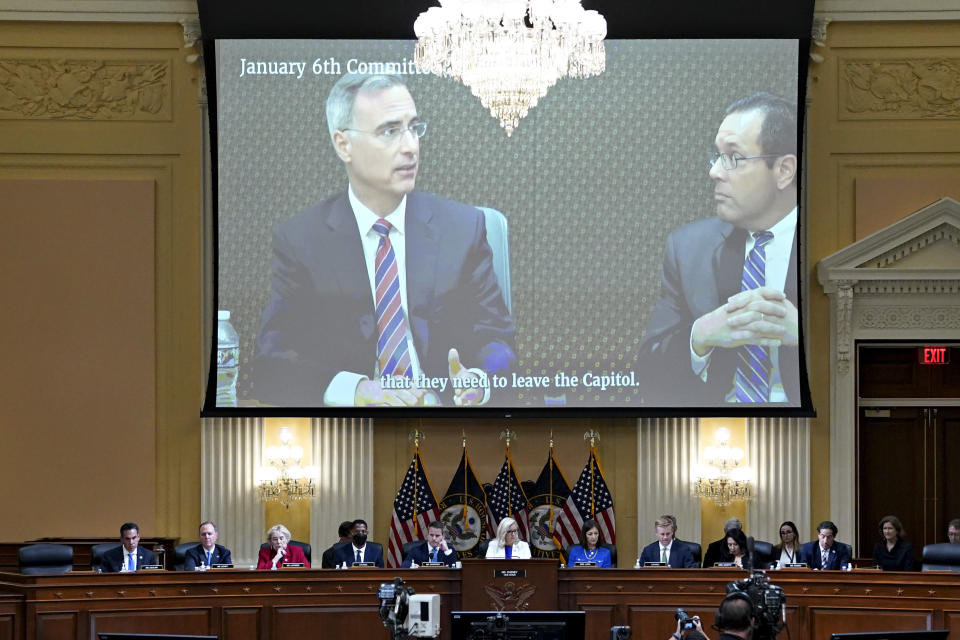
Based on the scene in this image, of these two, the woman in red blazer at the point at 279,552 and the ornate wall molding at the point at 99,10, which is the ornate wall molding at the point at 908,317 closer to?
the woman in red blazer at the point at 279,552

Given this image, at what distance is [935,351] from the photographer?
14312mm

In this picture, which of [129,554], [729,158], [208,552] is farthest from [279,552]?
[729,158]

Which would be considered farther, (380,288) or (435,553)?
(380,288)

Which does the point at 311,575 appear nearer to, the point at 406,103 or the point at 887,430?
the point at 406,103

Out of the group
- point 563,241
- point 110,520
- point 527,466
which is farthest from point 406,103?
point 110,520

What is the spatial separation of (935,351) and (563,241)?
367 centimetres

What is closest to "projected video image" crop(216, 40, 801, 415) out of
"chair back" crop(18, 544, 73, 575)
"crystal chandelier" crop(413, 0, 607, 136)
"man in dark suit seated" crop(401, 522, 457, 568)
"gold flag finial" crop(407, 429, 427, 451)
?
"gold flag finial" crop(407, 429, 427, 451)

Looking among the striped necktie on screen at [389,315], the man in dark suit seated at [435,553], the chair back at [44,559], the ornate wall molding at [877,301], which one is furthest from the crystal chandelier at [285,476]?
the ornate wall molding at [877,301]

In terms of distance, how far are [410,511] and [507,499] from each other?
2.96 feet

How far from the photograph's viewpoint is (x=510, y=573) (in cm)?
1077

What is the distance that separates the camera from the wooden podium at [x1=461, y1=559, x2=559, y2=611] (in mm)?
10742

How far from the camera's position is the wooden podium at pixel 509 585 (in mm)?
10742

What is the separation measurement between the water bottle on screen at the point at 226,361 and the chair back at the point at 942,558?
6.26m

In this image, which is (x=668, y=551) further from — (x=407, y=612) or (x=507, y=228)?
(x=407, y=612)
